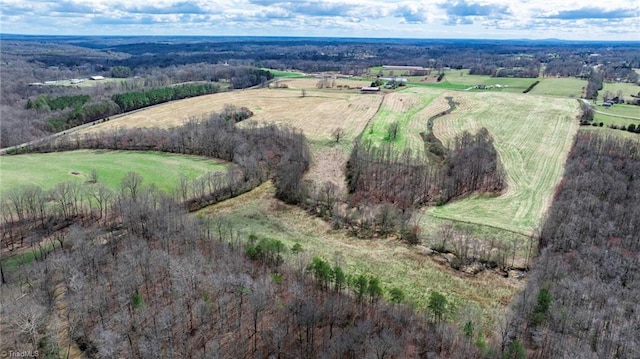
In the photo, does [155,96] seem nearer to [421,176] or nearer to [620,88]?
[421,176]

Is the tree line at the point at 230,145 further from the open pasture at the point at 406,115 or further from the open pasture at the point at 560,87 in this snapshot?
the open pasture at the point at 560,87

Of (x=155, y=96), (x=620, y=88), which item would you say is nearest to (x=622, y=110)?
(x=620, y=88)

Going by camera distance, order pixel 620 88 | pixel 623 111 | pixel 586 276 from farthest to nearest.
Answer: pixel 620 88 → pixel 623 111 → pixel 586 276

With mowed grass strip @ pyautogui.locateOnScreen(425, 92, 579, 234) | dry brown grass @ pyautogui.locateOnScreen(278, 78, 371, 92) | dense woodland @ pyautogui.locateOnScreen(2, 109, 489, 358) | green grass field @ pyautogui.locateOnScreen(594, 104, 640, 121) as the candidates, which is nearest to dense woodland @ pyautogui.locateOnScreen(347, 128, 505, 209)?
mowed grass strip @ pyautogui.locateOnScreen(425, 92, 579, 234)

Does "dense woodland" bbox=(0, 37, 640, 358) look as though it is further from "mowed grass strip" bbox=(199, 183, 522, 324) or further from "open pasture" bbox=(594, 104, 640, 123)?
"open pasture" bbox=(594, 104, 640, 123)

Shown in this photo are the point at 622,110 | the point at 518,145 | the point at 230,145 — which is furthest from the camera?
the point at 622,110

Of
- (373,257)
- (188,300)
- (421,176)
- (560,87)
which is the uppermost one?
(560,87)

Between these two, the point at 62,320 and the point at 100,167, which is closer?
the point at 62,320
